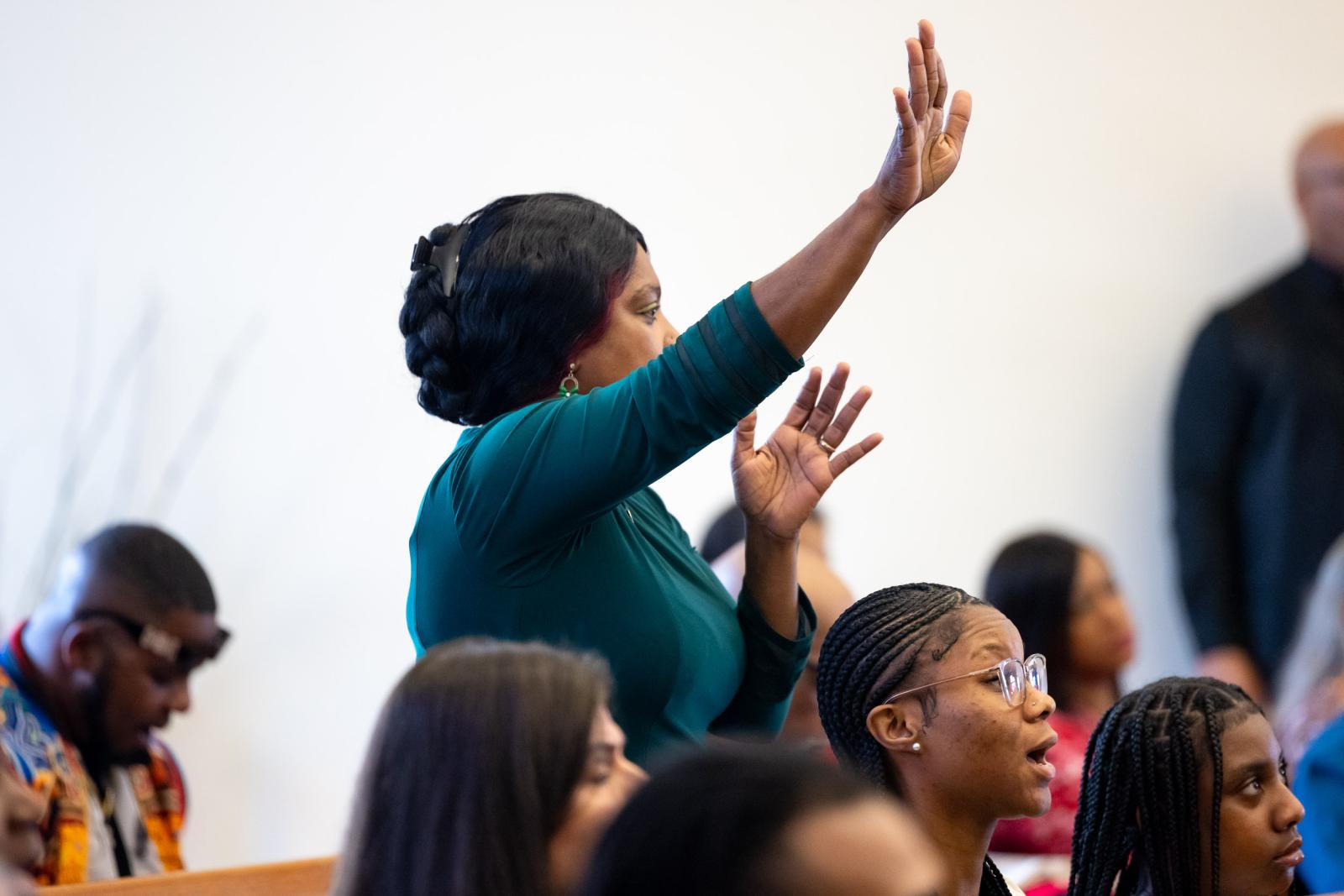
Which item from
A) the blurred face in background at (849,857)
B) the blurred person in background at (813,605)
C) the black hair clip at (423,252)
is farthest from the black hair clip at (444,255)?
the blurred face in background at (849,857)

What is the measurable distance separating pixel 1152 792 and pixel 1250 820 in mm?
104

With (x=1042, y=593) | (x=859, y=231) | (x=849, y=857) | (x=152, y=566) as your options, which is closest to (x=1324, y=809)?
(x=1042, y=593)

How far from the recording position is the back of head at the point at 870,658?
182cm

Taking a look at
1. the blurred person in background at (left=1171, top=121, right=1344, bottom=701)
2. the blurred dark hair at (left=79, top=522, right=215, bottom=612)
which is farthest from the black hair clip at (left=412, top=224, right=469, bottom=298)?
the blurred person in background at (left=1171, top=121, right=1344, bottom=701)

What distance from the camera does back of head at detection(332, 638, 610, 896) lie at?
1085 millimetres

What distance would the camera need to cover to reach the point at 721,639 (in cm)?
174

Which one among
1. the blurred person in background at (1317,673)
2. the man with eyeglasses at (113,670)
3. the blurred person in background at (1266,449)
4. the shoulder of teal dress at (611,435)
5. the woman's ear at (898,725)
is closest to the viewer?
the shoulder of teal dress at (611,435)

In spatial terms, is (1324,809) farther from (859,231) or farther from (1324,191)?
(1324,191)

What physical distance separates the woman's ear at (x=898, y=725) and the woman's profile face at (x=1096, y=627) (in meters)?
1.37

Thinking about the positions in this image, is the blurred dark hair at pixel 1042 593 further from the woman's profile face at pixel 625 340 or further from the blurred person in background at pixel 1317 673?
the woman's profile face at pixel 625 340

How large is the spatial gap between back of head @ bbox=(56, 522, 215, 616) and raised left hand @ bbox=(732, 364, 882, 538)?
1.17 metres

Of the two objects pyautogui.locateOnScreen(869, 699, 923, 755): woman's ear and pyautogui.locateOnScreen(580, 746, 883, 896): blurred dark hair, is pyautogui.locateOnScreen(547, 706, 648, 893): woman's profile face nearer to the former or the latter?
pyautogui.locateOnScreen(580, 746, 883, 896): blurred dark hair

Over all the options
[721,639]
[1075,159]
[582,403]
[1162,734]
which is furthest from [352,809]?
[1075,159]

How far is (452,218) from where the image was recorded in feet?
11.2
